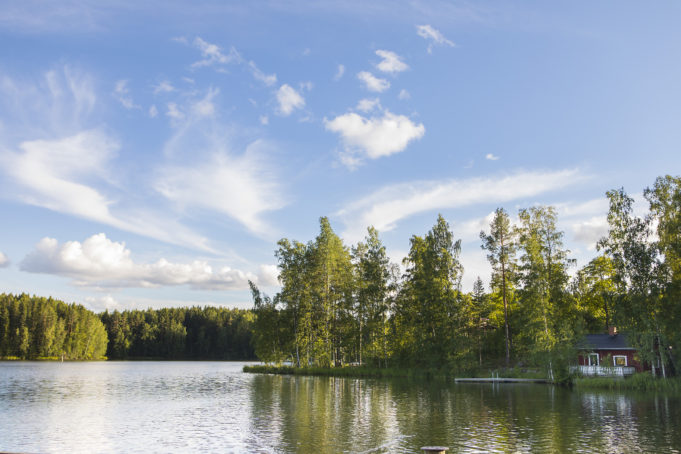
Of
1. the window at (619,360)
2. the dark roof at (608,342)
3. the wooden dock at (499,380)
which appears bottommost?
the wooden dock at (499,380)

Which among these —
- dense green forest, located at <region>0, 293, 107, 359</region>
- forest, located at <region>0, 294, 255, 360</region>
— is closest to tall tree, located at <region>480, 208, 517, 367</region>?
forest, located at <region>0, 294, 255, 360</region>

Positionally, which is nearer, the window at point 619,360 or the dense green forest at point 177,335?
the window at point 619,360

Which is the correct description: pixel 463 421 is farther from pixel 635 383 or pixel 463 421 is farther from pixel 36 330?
pixel 36 330

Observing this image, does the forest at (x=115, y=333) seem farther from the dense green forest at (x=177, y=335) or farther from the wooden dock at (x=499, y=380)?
the wooden dock at (x=499, y=380)

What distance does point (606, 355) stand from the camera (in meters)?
56.8

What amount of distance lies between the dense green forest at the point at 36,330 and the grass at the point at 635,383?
444 ft

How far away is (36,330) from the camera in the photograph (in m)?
140

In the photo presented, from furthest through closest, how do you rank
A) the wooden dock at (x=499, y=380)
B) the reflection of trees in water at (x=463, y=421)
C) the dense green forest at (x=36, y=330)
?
the dense green forest at (x=36, y=330), the wooden dock at (x=499, y=380), the reflection of trees in water at (x=463, y=421)

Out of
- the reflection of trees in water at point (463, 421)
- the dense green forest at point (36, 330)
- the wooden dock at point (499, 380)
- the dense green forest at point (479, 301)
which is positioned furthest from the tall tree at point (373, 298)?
the dense green forest at point (36, 330)

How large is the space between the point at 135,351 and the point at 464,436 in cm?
17995

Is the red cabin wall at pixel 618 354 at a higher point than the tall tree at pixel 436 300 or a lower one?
lower

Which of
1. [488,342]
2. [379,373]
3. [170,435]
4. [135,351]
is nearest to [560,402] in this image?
[170,435]

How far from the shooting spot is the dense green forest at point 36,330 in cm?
13788

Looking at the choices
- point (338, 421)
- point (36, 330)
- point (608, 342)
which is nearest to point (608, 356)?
point (608, 342)
